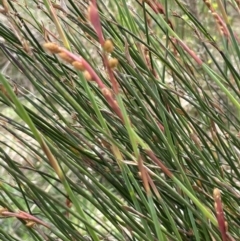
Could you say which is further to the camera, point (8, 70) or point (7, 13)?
point (8, 70)

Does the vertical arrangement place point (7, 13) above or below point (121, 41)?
below

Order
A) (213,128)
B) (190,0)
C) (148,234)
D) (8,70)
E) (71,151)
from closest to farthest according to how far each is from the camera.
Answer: (148,234) < (71,151) < (213,128) < (190,0) < (8,70)

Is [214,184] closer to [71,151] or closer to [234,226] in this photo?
[234,226]

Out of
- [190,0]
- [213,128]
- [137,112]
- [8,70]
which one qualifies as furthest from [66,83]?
[8,70]

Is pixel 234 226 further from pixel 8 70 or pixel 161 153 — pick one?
pixel 8 70

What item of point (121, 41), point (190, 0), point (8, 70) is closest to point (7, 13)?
point (121, 41)

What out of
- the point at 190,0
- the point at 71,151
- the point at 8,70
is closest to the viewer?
the point at 71,151

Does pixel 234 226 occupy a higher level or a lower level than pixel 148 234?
higher

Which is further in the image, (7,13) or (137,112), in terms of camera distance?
(137,112)

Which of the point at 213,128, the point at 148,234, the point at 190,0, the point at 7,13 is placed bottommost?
the point at 148,234
